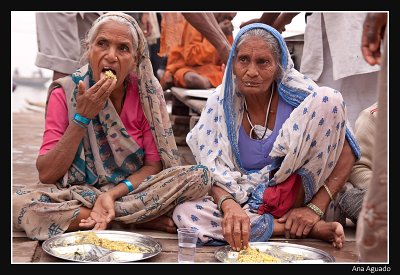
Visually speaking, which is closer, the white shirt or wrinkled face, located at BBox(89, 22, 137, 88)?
wrinkled face, located at BBox(89, 22, 137, 88)

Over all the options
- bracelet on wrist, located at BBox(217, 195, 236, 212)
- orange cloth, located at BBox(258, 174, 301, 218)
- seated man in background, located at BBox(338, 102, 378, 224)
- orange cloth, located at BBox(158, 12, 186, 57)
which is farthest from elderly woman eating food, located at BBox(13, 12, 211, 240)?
orange cloth, located at BBox(158, 12, 186, 57)

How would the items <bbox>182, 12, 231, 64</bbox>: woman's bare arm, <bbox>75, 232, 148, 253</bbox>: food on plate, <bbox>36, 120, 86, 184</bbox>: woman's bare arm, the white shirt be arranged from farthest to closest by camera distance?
<bbox>182, 12, 231, 64</bbox>: woman's bare arm → the white shirt → <bbox>36, 120, 86, 184</bbox>: woman's bare arm → <bbox>75, 232, 148, 253</bbox>: food on plate

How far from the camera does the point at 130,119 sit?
12.5 feet

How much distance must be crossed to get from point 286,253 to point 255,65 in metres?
1.07

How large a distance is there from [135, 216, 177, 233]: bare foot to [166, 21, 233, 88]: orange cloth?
4.12 m

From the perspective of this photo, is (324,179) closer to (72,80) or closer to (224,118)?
(224,118)

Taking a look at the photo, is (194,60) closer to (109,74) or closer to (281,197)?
(109,74)

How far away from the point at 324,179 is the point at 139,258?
1.18m

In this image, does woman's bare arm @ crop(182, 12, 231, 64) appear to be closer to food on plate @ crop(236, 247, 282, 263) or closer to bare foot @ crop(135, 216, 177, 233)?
bare foot @ crop(135, 216, 177, 233)

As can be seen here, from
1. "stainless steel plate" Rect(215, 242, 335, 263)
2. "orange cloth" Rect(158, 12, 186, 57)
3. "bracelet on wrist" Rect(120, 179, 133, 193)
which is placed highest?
"orange cloth" Rect(158, 12, 186, 57)

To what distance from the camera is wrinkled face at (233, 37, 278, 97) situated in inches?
143

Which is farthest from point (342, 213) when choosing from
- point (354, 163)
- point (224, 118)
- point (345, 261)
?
point (224, 118)

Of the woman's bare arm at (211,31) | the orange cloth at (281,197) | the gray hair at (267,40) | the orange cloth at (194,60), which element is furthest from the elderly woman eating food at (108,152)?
the orange cloth at (194,60)

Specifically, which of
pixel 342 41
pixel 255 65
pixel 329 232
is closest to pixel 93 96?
pixel 255 65
